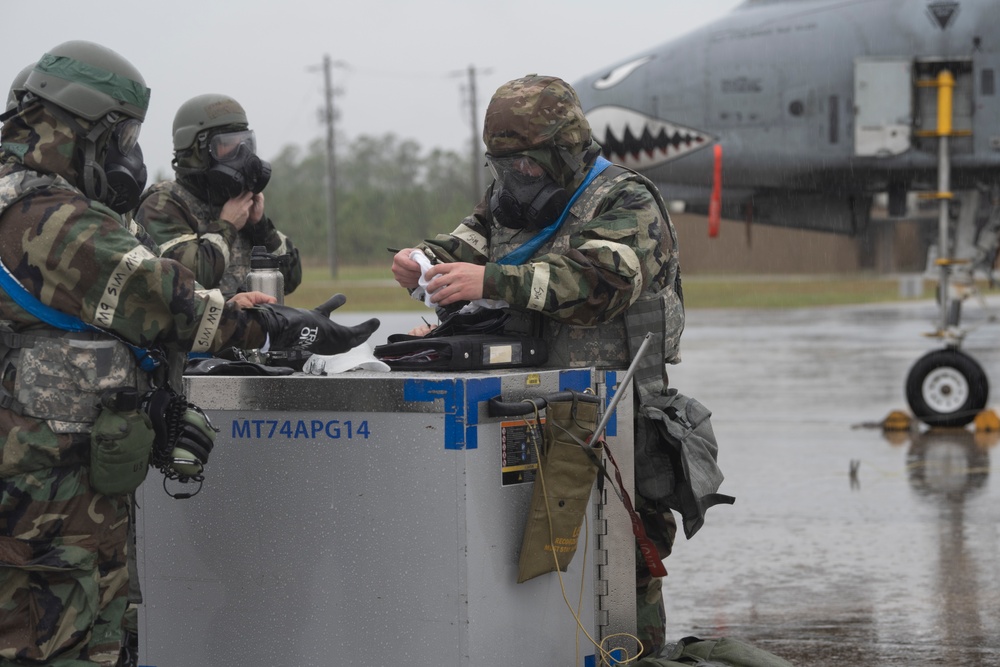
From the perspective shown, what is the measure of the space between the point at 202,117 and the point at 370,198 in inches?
2534

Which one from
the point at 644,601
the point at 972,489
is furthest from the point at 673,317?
the point at 972,489

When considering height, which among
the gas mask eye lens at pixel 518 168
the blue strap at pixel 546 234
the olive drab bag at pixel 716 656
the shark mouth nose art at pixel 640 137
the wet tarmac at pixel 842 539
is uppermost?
the shark mouth nose art at pixel 640 137

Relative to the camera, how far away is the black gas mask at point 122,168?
3791mm

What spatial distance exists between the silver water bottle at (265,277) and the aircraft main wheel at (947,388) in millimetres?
7902

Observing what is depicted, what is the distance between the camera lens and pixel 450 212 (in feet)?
217

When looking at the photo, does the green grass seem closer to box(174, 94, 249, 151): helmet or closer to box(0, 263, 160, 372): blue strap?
box(174, 94, 249, 151): helmet

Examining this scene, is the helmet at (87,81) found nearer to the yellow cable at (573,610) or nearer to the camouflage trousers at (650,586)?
the yellow cable at (573,610)

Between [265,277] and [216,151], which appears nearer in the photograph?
[265,277]

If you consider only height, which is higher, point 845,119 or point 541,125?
point 845,119

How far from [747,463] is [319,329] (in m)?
6.76

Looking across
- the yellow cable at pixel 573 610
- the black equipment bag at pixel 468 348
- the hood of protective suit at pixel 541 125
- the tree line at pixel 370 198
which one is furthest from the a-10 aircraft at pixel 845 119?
the tree line at pixel 370 198

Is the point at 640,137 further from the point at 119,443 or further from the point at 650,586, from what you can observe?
the point at 119,443

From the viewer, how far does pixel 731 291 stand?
4366 cm

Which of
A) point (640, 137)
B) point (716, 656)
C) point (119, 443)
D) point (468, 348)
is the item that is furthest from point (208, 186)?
point (640, 137)
